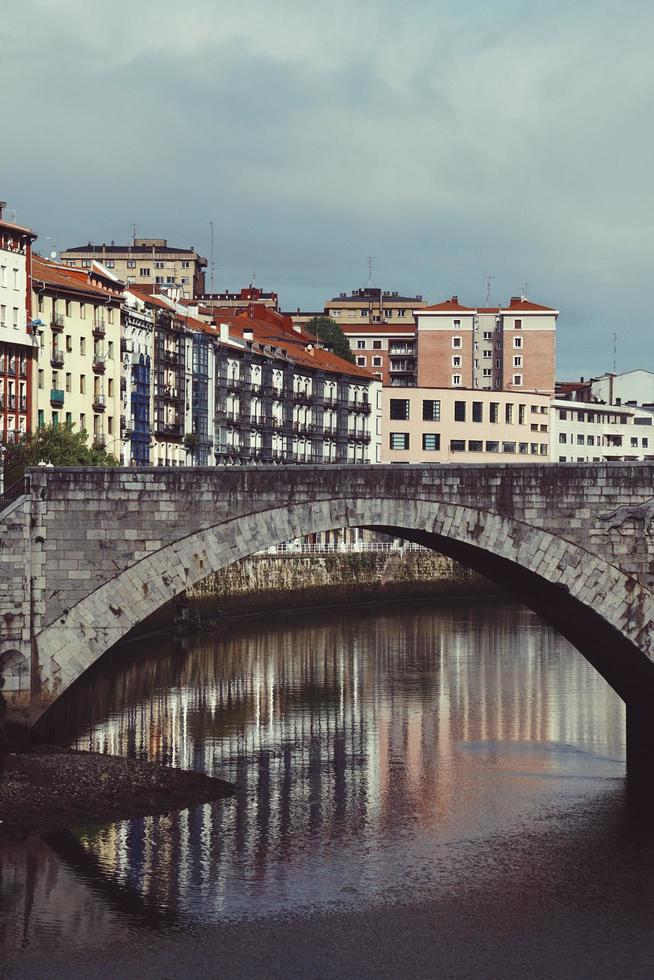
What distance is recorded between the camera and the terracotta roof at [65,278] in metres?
94.6

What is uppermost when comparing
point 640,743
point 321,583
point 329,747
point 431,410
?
point 431,410

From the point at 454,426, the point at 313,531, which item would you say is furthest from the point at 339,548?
the point at 313,531

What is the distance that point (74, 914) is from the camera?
3584cm

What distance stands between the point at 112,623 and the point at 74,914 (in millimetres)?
10738

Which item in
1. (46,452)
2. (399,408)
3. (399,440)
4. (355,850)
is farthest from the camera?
(399,408)

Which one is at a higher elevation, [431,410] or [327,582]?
[431,410]

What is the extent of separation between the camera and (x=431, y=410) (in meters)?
141

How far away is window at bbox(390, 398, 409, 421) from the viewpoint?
5585 inches

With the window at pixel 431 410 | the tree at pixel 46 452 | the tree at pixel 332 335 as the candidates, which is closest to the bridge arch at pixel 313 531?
the tree at pixel 46 452

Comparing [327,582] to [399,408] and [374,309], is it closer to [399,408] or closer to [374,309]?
[399,408]

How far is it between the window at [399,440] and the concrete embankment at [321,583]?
20634 mm

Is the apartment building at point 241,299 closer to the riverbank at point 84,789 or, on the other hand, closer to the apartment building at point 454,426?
the apartment building at point 454,426

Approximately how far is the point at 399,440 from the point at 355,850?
103 meters

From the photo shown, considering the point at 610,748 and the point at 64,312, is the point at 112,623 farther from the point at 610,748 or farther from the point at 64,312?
the point at 64,312
